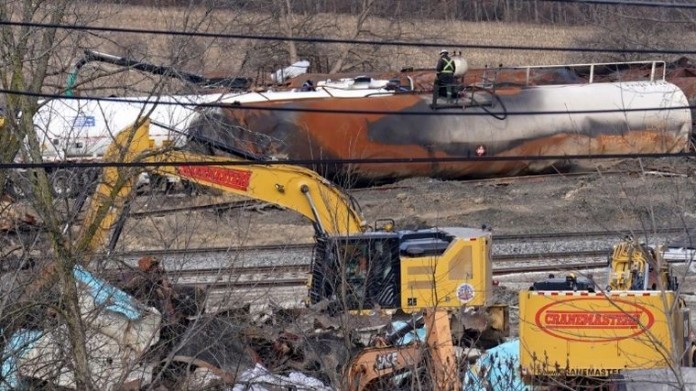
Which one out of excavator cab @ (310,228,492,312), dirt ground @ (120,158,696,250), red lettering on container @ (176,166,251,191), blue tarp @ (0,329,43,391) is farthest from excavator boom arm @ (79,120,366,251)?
dirt ground @ (120,158,696,250)

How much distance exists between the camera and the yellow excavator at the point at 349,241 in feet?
42.4

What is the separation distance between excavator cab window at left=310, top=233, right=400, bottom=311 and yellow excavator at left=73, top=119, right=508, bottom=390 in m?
0.01

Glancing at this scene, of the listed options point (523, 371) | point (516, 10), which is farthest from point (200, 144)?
point (516, 10)

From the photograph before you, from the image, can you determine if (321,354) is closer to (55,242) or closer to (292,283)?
(55,242)

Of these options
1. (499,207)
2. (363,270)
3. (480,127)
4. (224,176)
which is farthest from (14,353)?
(480,127)

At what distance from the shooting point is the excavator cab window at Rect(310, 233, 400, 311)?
13484 millimetres

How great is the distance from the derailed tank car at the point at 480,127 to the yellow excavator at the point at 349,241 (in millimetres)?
12252

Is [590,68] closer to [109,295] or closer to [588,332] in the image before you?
[588,332]

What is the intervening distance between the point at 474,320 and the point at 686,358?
7.42 feet

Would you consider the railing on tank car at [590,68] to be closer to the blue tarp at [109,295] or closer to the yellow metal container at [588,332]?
the yellow metal container at [588,332]

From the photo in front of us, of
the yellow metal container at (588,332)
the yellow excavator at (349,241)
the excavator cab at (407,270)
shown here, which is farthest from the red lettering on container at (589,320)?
the excavator cab at (407,270)

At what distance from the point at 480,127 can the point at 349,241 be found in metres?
15.3

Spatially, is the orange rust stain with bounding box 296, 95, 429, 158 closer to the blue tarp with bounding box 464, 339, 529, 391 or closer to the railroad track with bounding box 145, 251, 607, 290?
the railroad track with bounding box 145, 251, 607, 290

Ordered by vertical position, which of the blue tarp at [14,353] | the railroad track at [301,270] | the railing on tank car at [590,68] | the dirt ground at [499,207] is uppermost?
the railing on tank car at [590,68]
